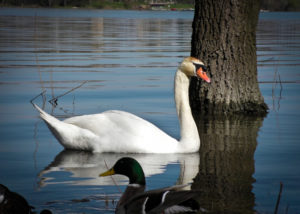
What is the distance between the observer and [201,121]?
11.4m

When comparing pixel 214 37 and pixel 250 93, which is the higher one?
pixel 214 37

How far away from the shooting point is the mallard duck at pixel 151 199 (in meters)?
5.43

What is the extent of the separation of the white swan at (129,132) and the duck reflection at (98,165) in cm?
11

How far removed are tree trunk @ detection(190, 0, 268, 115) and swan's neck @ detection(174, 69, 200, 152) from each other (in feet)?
8.18

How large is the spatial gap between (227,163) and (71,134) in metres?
2.22

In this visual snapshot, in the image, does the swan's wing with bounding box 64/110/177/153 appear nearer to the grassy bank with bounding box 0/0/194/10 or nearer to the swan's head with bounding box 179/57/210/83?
the swan's head with bounding box 179/57/210/83

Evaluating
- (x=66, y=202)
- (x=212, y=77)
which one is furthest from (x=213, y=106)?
(x=66, y=202)

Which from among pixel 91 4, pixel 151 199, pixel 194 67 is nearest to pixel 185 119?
pixel 194 67

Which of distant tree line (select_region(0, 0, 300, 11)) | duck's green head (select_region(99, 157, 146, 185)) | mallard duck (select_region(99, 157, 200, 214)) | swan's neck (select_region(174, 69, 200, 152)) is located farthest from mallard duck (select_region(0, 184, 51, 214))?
distant tree line (select_region(0, 0, 300, 11))

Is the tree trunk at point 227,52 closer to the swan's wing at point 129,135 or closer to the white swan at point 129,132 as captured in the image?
the white swan at point 129,132

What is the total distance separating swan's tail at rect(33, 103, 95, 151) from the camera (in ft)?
30.0

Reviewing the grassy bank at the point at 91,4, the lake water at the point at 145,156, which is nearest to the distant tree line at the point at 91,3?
the grassy bank at the point at 91,4

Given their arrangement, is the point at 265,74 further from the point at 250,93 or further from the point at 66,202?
the point at 66,202

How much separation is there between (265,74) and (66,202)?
42.3 feet
